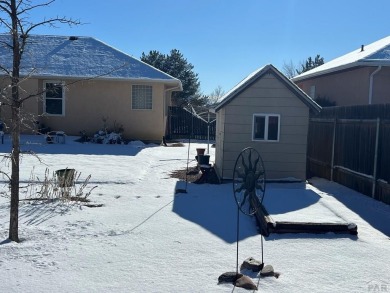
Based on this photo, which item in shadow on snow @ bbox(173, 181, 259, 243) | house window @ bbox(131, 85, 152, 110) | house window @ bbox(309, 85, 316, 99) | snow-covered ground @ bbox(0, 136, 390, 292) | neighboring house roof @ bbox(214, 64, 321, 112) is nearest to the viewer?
snow-covered ground @ bbox(0, 136, 390, 292)

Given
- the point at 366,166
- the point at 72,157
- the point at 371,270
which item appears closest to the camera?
the point at 371,270

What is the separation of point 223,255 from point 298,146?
6455 mm

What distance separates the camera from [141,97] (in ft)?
67.8

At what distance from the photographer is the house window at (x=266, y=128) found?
1124 centimetres

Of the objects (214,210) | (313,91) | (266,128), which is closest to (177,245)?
(214,210)

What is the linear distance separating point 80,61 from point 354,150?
1492 cm

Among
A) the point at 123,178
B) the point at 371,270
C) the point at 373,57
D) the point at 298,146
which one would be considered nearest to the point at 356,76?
the point at 373,57

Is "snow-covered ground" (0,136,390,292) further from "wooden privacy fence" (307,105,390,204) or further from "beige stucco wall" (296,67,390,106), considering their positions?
"beige stucco wall" (296,67,390,106)

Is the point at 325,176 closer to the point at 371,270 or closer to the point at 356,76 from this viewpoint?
the point at 356,76

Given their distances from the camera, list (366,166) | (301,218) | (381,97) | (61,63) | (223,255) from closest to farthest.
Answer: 1. (223,255)
2. (301,218)
3. (366,166)
4. (381,97)
5. (61,63)

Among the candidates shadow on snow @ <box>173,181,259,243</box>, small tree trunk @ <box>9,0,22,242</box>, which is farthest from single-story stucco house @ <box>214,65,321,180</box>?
small tree trunk @ <box>9,0,22,242</box>

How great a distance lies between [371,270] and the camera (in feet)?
16.4

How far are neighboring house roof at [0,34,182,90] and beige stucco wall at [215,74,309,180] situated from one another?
30.3 feet

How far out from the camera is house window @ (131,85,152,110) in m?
20.6
